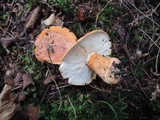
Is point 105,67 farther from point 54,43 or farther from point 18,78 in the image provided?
point 18,78

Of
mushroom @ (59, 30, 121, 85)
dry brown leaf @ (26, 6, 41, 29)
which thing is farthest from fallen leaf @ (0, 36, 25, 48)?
mushroom @ (59, 30, 121, 85)

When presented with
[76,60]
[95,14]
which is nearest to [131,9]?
[95,14]

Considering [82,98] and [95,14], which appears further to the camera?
[95,14]

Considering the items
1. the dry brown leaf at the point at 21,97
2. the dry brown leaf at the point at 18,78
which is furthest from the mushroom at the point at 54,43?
the dry brown leaf at the point at 21,97

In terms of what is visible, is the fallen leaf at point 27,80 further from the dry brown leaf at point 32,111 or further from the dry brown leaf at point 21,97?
the dry brown leaf at point 32,111

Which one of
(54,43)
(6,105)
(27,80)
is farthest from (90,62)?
(6,105)

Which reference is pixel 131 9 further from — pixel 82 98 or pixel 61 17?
pixel 82 98

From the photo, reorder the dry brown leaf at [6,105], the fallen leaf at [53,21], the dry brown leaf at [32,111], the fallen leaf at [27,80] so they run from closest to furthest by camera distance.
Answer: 1. the dry brown leaf at [6,105]
2. the dry brown leaf at [32,111]
3. the fallen leaf at [27,80]
4. the fallen leaf at [53,21]
